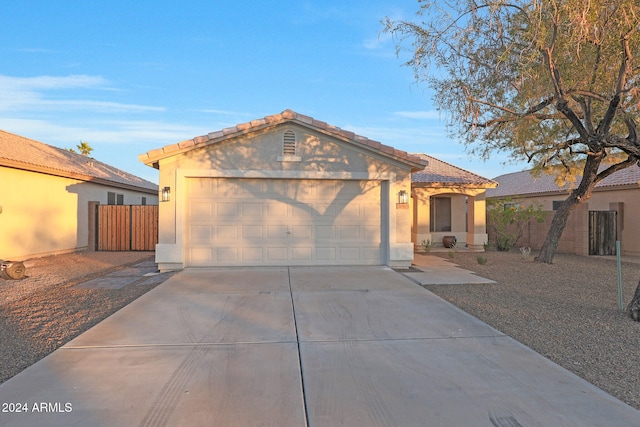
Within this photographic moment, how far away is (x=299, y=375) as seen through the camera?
3887 millimetres

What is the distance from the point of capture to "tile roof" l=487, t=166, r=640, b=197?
52.0 feet

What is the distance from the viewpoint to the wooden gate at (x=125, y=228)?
15.8 meters

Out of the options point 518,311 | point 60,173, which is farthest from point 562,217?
point 60,173

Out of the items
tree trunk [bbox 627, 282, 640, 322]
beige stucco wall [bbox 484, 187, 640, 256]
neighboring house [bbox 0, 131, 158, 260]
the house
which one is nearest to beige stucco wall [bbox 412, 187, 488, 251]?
beige stucco wall [bbox 484, 187, 640, 256]

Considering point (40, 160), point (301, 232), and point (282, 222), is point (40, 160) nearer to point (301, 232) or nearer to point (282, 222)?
point (282, 222)

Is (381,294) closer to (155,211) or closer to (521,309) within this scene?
(521,309)

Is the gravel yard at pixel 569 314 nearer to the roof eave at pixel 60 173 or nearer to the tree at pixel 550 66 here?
the tree at pixel 550 66

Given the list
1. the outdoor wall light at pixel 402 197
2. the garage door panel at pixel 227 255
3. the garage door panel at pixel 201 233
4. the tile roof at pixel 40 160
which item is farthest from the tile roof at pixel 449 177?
the tile roof at pixel 40 160

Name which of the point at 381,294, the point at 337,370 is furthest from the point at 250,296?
the point at 337,370

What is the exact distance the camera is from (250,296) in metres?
7.22

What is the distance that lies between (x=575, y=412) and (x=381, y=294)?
431 cm

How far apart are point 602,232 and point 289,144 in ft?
42.5

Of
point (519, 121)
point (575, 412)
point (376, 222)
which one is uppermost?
point (519, 121)

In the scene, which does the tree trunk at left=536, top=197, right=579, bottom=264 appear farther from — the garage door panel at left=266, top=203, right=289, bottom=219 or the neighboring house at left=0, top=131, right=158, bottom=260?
the neighboring house at left=0, top=131, right=158, bottom=260
